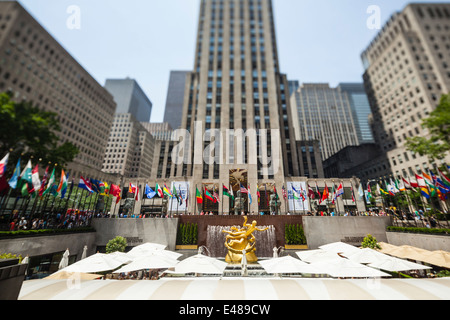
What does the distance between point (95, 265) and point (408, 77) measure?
Result: 95.9m

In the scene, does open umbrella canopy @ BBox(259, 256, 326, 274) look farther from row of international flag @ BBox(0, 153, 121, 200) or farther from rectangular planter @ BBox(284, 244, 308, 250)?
row of international flag @ BBox(0, 153, 121, 200)

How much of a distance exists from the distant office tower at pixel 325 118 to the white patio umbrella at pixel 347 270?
128924 mm

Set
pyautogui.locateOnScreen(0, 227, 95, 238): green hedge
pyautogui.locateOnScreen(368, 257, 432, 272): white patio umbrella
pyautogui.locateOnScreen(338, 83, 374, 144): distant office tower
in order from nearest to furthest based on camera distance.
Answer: pyautogui.locateOnScreen(368, 257, 432, 272): white patio umbrella, pyautogui.locateOnScreen(0, 227, 95, 238): green hedge, pyautogui.locateOnScreen(338, 83, 374, 144): distant office tower

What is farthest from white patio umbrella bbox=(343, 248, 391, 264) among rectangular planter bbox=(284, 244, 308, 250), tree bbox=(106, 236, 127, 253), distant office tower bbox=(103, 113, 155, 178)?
distant office tower bbox=(103, 113, 155, 178)

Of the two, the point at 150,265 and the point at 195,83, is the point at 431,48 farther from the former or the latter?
the point at 150,265

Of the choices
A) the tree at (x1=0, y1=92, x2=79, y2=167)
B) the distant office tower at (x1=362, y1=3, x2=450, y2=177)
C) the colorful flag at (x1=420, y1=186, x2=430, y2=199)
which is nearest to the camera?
the colorful flag at (x1=420, y1=186, x2=430, y2=199)

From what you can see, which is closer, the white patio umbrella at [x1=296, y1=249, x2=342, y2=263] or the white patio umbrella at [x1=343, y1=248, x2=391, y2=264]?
the white patio umbrella at [x1=343, y1=248, x2=391, y2=264]

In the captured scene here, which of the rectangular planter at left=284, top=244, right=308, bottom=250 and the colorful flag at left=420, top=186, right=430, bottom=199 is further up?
the colorful flag at left=420, top=186, right=430, bottom=199

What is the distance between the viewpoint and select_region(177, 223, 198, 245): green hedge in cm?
2877

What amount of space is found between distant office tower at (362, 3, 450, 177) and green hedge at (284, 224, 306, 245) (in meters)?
51.2

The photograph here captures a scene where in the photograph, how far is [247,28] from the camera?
6812cm

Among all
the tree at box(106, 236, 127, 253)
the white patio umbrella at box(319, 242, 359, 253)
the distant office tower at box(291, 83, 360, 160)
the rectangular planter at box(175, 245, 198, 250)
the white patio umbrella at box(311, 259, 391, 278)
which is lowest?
the rectangular planter at box(175, 245, 198, 250)

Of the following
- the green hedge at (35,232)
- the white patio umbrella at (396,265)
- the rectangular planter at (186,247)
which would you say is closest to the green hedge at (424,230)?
the white patio umbrella at (396,265)
